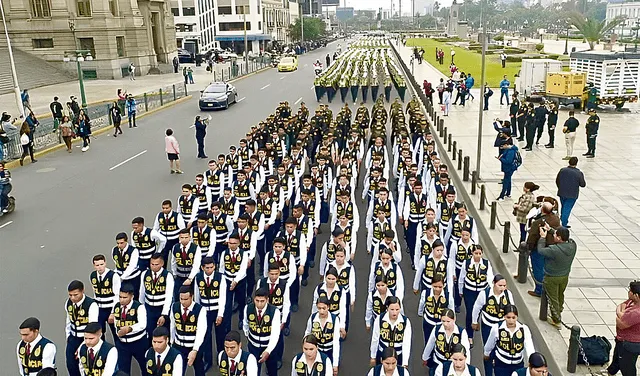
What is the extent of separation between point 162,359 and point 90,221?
8.42 meters

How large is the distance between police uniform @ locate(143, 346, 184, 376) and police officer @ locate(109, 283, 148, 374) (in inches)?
35.9

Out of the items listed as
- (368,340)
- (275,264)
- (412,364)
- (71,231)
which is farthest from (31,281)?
(412,364)

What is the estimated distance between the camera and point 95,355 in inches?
221

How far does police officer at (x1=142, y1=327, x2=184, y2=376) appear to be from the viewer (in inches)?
217

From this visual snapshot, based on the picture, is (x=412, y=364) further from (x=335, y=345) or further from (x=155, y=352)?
(x=155, y=352)

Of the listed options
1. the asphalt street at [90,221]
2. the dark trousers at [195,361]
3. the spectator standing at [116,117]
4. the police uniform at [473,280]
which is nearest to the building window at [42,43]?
the asphalt street at [90,221]

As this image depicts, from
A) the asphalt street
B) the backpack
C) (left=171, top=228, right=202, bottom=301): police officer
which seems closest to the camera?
the backpack

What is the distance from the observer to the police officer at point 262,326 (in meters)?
6.30

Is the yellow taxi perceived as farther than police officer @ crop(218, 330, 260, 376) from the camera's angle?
Yes

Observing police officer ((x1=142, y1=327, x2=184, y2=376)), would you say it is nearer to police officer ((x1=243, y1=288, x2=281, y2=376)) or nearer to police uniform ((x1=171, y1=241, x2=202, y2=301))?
police officer ((x1=243, y1=288, x2=281, y2=376))

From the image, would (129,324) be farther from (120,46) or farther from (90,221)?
(120,46)

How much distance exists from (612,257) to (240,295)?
22.4 ft

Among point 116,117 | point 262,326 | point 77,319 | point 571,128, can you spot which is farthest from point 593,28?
point 77,319

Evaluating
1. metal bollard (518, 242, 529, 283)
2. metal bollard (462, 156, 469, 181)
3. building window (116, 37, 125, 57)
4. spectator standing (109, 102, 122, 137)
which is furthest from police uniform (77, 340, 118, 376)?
building window (116, 37, 125, 57)
